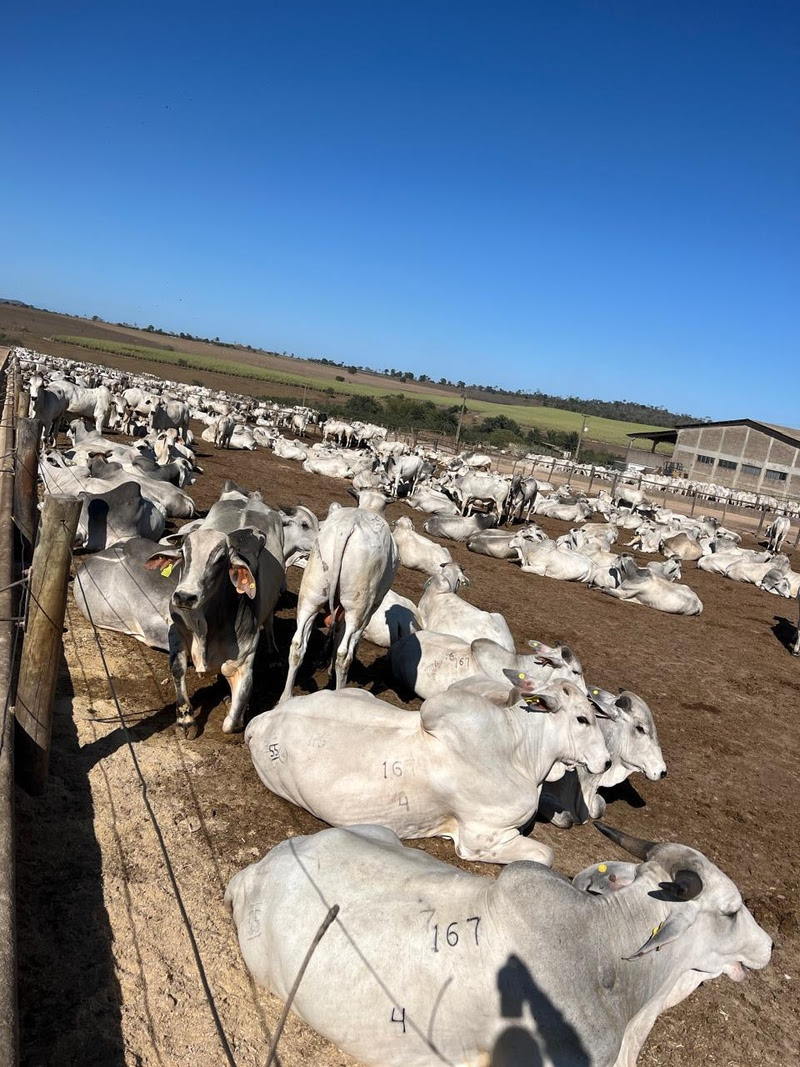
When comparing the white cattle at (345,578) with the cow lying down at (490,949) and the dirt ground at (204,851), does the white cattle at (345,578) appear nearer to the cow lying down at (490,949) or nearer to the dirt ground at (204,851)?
the dirt ground at (204,851)

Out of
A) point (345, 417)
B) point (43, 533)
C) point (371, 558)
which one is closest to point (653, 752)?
point (371, 558)

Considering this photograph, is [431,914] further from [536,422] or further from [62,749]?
[536,422]

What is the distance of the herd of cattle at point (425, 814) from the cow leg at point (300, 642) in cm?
2

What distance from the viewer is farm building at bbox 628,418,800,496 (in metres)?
47.9

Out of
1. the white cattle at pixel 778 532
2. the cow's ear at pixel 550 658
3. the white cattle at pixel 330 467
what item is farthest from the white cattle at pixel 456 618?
the white cattle at pixel 778 532

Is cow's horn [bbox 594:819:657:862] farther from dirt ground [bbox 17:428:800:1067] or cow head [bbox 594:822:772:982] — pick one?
dirt ground [bbox 17:428:800:1067]

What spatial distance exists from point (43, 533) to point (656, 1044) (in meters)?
4.87

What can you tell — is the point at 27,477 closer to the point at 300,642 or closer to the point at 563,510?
the point at 300,642

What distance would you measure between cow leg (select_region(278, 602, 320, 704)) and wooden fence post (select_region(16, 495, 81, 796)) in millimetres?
2321

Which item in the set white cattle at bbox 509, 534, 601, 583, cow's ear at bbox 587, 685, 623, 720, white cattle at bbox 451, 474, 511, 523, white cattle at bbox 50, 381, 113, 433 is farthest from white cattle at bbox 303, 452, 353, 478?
cow's ear at bbox 587, 685, 623, 720

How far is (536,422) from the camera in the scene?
11138 cm

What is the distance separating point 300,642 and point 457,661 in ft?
5.68

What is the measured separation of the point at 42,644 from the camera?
4.90m

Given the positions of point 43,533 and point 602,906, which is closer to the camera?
point 602,906
